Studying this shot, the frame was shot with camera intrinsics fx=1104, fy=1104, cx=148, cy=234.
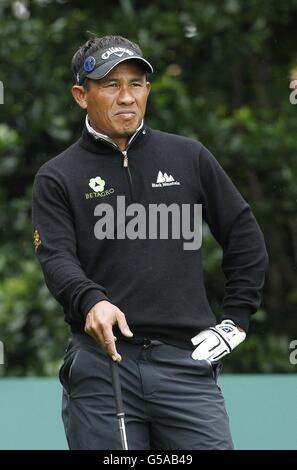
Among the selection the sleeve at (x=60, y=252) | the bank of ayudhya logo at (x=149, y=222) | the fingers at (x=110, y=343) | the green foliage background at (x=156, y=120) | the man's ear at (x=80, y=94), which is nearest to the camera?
the fingers at (x=110, y=343)

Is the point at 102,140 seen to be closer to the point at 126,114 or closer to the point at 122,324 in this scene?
A: the point at 126,114

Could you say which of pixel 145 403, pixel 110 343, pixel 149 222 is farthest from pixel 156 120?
pixel 110 343

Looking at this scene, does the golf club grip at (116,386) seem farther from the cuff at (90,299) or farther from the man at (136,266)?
the cuff at (90,299)

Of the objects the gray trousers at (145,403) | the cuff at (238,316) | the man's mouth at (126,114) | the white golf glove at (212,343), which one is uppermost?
the man's mouth at (126,114)

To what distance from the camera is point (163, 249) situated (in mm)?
3260

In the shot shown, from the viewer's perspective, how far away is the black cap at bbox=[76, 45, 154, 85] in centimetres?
330

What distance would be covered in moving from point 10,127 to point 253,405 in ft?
12.4

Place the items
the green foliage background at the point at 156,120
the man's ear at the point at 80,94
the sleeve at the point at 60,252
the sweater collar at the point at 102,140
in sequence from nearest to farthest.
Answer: the sleeve at the point at 60,252
the sweater collar at the point at 102,140
the man's ear at the point at 80,94
the green foliage background at the point at 156,120

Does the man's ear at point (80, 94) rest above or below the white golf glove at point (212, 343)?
above

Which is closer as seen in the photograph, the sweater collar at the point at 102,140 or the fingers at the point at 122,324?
the fingers at the point at 122,324

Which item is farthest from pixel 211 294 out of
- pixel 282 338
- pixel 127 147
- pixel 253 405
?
pixel 127 147

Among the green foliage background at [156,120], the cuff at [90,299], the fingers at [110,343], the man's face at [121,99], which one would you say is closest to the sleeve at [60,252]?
the cuff at [90,299]

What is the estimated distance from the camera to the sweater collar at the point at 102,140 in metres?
3.35

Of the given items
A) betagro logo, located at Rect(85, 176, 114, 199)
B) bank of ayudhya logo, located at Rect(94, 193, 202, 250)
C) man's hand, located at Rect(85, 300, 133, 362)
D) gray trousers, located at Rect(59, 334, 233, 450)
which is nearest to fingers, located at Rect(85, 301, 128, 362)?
man's hand, located at Rect(85, 300, 133, 362)
